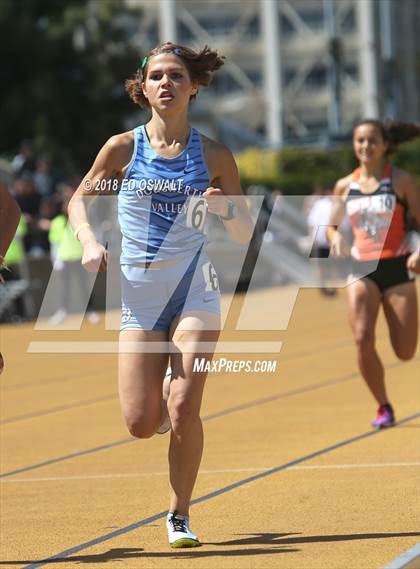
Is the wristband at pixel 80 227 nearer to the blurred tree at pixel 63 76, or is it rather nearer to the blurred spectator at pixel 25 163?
the blurred spectator at pixel 25 163

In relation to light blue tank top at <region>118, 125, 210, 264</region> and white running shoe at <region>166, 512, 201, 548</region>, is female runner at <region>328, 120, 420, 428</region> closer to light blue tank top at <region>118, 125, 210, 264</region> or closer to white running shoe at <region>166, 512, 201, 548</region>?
light blue tank top at <region>118, 125, 210, 264</region>

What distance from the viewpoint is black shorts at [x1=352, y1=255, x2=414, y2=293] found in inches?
441

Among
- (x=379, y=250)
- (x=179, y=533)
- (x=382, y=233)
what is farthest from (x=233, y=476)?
(x=382, y=233)

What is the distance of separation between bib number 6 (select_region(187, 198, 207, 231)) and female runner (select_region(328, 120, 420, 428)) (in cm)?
380

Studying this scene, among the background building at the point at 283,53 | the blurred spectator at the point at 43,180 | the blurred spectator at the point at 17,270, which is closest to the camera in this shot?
the blurred spectator at the point at 17,270

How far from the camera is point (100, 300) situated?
2786 cm

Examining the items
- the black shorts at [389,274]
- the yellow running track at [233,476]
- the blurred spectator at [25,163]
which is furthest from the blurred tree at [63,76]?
the black shorts at [389,274]

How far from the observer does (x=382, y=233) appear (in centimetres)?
1139

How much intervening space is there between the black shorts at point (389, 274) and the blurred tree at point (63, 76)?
33179mm

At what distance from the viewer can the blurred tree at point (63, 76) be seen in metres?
44.3

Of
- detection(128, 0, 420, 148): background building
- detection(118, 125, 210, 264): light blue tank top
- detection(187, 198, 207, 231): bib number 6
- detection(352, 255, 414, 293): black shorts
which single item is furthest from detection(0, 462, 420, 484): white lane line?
detection(128, 0, 420, 148): background building

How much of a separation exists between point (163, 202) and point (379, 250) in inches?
168

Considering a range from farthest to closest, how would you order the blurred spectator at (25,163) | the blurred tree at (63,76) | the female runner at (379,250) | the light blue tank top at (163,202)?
the blurred tree at (63,76) → the blurred spectator at (25,163) → the female runner at (379,250) → the light blue tank top at (163,202)

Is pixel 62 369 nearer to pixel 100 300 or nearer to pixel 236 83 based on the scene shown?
pixel 100 300
